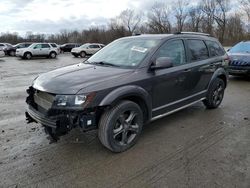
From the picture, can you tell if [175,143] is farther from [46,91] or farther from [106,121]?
[46,91]

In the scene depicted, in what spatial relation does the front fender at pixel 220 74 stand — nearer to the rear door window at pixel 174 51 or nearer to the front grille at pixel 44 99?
the rear door window at pixel 174 51

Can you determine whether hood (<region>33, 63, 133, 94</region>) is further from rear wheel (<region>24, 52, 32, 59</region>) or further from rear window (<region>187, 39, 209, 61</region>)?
rear wheel (<region>24, 52, 32, 59</region>)

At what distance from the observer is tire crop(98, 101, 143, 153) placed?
3.49 metres

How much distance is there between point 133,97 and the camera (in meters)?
3.89

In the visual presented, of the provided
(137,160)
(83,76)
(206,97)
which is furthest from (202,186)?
(206,97)

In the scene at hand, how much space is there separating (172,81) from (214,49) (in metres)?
2.04

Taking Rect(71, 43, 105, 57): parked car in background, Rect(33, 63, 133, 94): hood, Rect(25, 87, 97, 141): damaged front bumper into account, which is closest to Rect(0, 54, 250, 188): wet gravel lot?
Rect(25, 87, 97, 141): damaged front bumper

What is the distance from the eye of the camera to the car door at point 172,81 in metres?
4.20

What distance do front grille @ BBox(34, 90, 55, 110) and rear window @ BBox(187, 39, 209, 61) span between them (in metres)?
2.94

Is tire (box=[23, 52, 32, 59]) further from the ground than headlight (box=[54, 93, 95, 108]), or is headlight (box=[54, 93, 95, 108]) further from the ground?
tire (box=[23, 52, 32, 59])

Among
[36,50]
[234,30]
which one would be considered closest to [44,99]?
[36,50]

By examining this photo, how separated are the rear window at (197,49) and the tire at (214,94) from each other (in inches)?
29.9

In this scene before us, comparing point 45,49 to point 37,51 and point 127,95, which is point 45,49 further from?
point 127,95

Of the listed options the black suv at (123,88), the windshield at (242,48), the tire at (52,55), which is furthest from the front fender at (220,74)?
the tire at (52,55)
